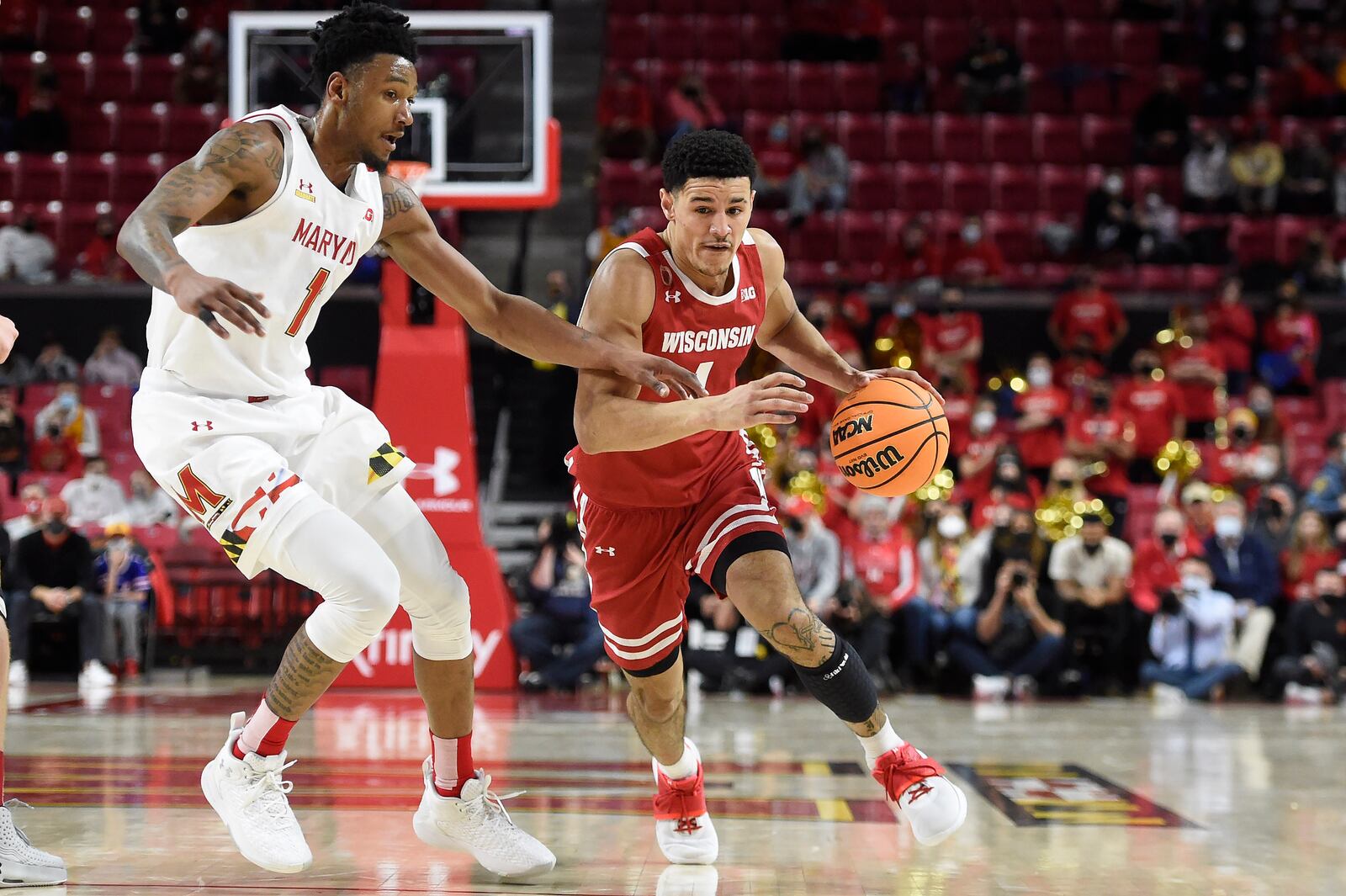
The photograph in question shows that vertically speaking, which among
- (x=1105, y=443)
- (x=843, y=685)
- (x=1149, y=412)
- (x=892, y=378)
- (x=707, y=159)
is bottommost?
(x=843, y=685)

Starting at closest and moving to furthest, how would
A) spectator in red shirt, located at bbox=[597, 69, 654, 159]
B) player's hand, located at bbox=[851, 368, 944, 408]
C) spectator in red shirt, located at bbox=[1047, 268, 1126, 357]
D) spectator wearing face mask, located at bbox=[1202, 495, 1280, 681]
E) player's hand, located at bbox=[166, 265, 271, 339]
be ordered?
player's hand, located at bbox=[166, 265, 271, 339] → player's hand, located at bbox=[851, 368, 944, 408] → spectator wearing face mask, located at bbox=[1202, 495, 1280, 681] → spectator in red shirt, located at bbox=[1047, 268, 1126, 357] → spectator in red shirt, located at bbox=[597, 69, 654, 159]

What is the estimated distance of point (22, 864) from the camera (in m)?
3.73

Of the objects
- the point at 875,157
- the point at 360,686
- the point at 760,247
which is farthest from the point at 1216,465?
the point at 760,247

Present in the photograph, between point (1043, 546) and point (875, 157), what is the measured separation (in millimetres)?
6771

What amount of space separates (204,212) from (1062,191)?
1356 cm

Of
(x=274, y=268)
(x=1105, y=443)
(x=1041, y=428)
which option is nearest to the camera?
(x=274, y=268)

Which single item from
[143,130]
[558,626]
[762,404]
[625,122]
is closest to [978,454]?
[558,626]

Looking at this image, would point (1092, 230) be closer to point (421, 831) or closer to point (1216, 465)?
point (1216, 465)

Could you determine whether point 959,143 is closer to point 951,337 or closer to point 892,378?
point 951,337

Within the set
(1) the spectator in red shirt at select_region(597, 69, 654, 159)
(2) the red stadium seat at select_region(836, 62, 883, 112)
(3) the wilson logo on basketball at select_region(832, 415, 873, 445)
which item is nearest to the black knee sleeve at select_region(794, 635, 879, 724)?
(3) the wilson logo on basketball at select_region(832, 415, 873, 445)

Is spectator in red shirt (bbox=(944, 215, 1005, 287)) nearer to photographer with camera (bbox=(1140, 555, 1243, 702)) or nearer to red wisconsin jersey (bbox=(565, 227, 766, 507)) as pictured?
photographer with camera (bbox=(1140, 555, 1243, 702))

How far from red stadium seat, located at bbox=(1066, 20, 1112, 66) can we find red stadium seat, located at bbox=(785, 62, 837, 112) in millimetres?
2905

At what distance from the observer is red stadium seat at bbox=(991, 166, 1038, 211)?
15719mm

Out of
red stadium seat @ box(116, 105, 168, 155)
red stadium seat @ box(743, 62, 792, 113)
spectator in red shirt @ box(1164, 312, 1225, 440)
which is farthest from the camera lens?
red stadium seat @ box(743, 62, 792, 113)
